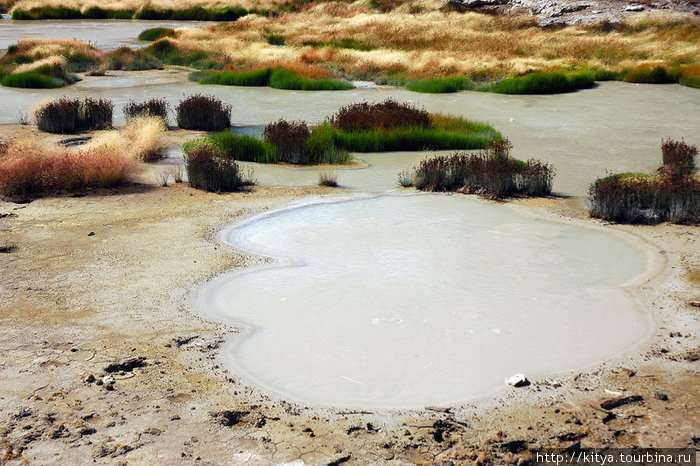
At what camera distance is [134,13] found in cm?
6875

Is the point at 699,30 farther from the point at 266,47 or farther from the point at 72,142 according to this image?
the point at 72,142

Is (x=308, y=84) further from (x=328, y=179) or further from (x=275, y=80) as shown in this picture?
(x=328, y=179)

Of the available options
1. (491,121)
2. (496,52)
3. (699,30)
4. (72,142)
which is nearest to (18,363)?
(72,142)

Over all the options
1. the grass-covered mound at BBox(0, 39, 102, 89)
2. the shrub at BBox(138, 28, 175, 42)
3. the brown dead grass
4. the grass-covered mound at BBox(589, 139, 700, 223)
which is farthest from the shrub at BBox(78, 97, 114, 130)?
the shrub at BBox(138, 28, 175, 42)

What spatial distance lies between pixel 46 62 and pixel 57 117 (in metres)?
13.1

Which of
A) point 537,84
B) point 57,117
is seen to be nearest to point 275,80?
point 537,84

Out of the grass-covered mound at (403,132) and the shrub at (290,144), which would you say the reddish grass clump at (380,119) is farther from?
the shrub at (290,144)

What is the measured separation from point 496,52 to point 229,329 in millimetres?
28931

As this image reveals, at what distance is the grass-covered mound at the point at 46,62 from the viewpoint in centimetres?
2730

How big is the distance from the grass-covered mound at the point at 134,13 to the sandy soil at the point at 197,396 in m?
61.2

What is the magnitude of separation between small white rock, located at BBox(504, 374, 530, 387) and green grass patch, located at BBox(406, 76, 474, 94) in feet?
69.7

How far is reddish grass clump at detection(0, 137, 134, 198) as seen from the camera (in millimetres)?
12172

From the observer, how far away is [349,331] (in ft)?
23.9

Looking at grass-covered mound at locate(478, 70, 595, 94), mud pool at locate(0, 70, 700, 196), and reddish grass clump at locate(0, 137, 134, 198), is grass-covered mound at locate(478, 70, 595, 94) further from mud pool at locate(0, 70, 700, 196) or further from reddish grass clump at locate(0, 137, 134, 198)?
reddish grass clump at locate(0, 137, 134, 198)
